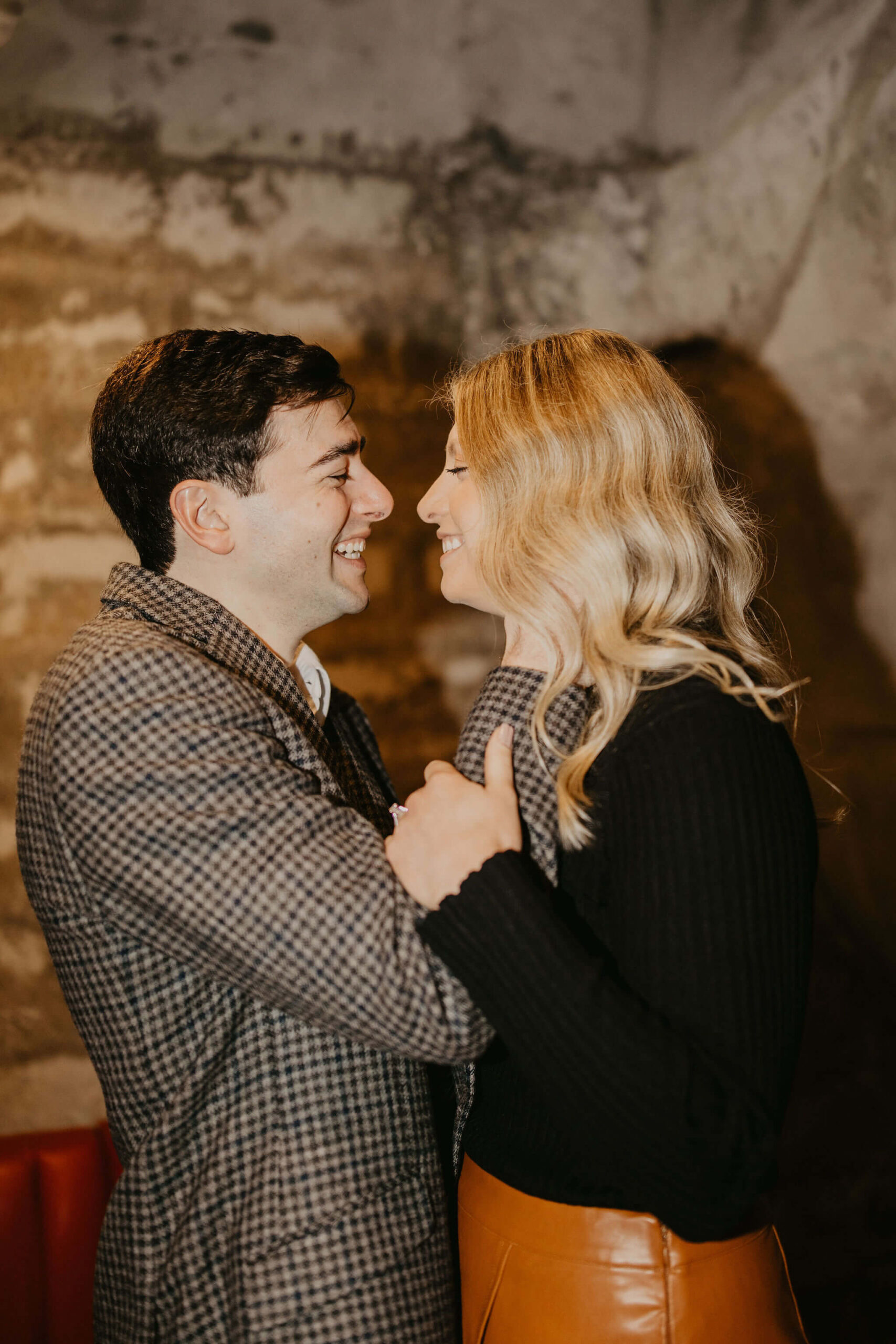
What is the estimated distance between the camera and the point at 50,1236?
1.87m

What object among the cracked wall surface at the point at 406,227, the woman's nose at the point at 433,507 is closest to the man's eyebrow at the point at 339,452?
the woman's nose at the point at 433,507

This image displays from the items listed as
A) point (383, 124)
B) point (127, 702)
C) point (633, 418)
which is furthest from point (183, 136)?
point (127, 702)

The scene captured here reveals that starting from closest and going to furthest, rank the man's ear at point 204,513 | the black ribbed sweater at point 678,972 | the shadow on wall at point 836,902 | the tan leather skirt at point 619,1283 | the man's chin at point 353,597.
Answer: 1. the black ribbed sweater at point 678,972
2. the tan leather skirt at point 619,1283
3. the man's ear at point 204,513
4. the man's chin at point 353,597
5. the shadow on wall at point 836,902

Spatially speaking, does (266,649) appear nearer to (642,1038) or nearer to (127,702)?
(127,702)

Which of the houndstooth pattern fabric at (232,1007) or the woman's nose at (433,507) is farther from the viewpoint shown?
the woman's nose at (433,507)

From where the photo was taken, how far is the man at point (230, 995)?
1028mm

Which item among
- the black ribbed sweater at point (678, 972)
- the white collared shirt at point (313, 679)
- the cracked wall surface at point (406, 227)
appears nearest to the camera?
the black ribbed sweater at point (678, 972)

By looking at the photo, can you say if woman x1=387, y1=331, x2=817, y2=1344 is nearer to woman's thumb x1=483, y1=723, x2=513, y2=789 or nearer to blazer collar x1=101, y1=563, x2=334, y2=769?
woman's thumb x1=483, y1=723, x2=513, y2=789

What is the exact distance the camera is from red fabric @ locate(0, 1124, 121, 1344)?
5.99 feet

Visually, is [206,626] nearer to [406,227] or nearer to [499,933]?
[499,933]

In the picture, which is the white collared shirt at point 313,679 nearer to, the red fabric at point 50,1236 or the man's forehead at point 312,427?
the man's forehead at point 312,427

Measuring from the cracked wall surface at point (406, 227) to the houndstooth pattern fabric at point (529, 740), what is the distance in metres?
1.45

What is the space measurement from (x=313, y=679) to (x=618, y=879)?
869mm

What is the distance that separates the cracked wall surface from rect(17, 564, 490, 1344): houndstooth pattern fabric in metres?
1.41
